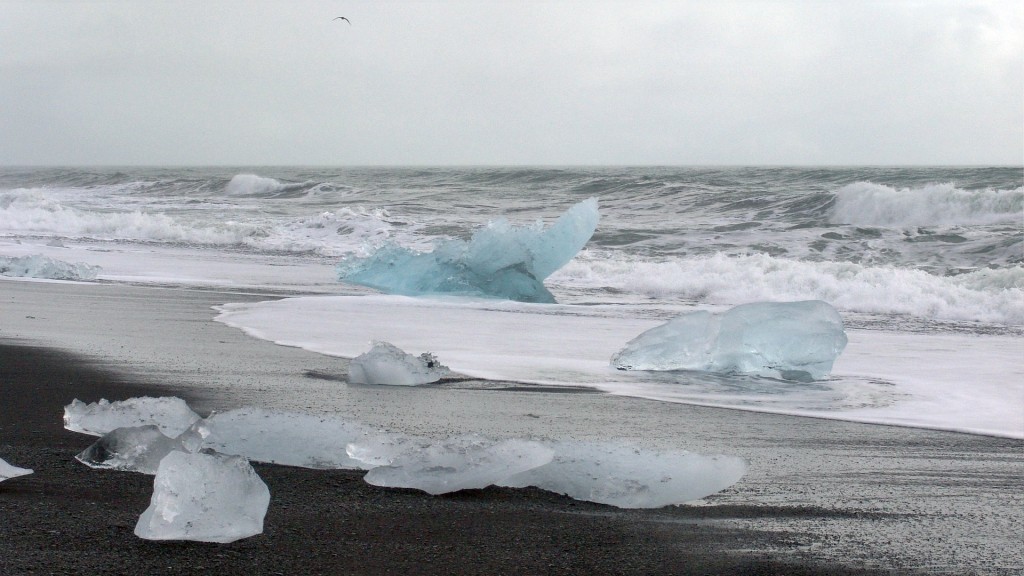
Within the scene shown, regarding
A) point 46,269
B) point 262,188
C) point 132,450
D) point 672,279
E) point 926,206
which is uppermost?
point 926,206

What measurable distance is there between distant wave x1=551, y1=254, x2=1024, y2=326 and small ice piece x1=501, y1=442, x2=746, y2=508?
6.07 m

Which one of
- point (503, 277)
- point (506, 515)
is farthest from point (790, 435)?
point (503, 277)

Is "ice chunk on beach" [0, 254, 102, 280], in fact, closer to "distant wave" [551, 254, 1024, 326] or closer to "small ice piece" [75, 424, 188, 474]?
"distant wave" [551, 254, 1024, 326]

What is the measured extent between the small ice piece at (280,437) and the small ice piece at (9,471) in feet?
1.40

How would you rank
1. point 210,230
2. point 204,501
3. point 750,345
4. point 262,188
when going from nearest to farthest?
point 204,501 < point 750,345 < point 210,230 < point 262,188

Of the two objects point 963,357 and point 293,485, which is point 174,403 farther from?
point 963,357

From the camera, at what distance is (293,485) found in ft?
8.41

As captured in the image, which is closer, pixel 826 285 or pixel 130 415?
pixel 130 415

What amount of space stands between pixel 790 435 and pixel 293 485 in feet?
6.11

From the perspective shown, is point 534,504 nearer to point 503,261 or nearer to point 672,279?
point 503,261

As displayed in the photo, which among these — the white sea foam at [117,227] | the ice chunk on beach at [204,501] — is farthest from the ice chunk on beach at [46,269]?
the ice chunk on beach at [204,501]

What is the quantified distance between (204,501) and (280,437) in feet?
2.42

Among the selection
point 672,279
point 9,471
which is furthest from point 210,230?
point 9,471

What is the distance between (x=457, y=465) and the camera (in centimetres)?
255
